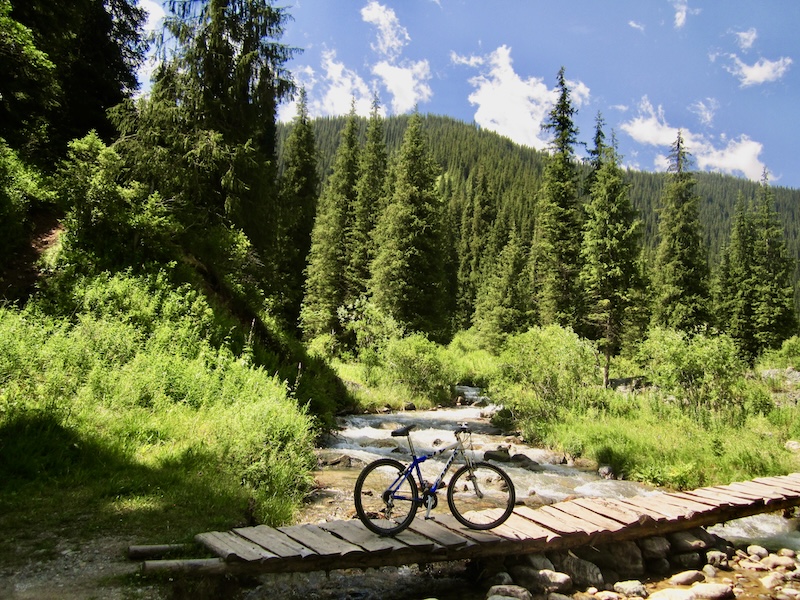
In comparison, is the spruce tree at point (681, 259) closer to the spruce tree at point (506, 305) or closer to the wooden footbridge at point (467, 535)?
the spruce tree at point (506, 305)

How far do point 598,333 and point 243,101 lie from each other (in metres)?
21.4

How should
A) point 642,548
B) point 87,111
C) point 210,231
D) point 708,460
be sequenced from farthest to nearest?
point 87,111
point 210,231
point 708,460
point 642,548

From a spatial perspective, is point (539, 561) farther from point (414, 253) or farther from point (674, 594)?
point (414, 253)

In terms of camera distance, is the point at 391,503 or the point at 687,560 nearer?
the point at 391,503

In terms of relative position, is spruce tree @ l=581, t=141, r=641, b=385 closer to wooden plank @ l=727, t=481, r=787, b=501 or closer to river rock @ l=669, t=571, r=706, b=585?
wooden plank @ l=727, t=481, r=787, b=501

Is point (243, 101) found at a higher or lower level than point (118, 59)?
lower

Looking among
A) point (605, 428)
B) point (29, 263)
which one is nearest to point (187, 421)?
point (29, 263)

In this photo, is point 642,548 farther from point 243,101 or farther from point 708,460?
point 243,101

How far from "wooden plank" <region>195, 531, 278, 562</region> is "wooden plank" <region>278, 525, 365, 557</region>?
1.55 feet

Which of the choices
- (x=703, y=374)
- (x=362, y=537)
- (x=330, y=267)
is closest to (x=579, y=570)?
(x=362, y=537)

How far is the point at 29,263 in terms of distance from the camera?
11.3 meters

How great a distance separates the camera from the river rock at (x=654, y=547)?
691cm

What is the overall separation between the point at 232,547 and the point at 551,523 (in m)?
4.03

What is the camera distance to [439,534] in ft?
19.2
